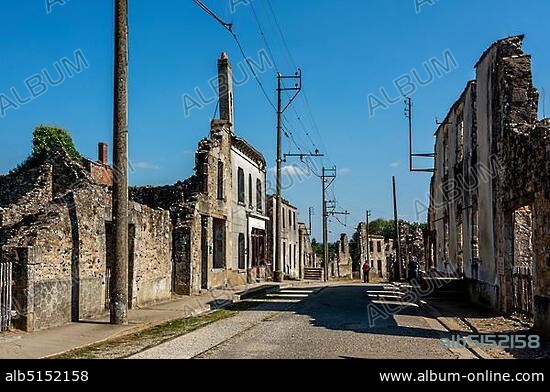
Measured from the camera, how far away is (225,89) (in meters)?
35.8

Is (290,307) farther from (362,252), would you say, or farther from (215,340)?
(362,252)

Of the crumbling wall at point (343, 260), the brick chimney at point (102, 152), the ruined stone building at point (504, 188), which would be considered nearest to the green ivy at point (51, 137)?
the brick chimney at point (102, 152)

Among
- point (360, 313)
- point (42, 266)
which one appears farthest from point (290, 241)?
point (42, 266)

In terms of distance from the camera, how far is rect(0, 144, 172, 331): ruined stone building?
46.3 feet

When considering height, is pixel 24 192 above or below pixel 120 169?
above

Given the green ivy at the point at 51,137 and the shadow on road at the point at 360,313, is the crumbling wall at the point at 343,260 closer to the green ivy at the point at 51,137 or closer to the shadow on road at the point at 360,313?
the green ivy at the point at 51,137

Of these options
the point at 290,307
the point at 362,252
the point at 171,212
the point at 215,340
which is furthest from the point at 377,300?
the point at 362,252

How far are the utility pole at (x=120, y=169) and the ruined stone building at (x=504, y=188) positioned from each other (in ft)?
29.2
